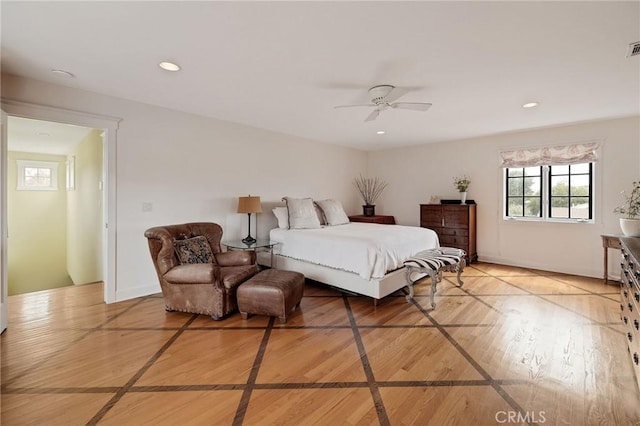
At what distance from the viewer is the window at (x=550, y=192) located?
455 centimetres

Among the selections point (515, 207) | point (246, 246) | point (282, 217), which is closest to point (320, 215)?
point (282, 217)

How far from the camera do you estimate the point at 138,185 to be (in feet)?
11.7

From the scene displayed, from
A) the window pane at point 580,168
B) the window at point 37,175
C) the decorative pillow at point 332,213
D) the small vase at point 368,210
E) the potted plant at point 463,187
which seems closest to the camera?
the window pane at point 580,168

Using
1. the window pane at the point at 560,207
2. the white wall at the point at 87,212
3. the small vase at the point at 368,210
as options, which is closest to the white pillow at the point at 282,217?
the white wall at the point at 87,212

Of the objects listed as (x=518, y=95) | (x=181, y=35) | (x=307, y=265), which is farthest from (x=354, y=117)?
(x=181, y=35)

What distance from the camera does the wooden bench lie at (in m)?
3.22

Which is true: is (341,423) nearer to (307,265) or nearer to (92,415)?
(92,415)

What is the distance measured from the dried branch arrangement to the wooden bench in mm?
3208

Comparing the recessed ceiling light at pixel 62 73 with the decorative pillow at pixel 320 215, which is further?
the decorative pillow at pixel 320 215

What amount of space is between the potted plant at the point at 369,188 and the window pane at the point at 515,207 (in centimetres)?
258

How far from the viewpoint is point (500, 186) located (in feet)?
17.1

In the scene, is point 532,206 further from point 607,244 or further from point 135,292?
point 135,292

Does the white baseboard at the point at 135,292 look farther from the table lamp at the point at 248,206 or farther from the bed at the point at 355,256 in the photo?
the bed at the point at 355,256

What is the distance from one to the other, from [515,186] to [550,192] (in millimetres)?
→ 525
